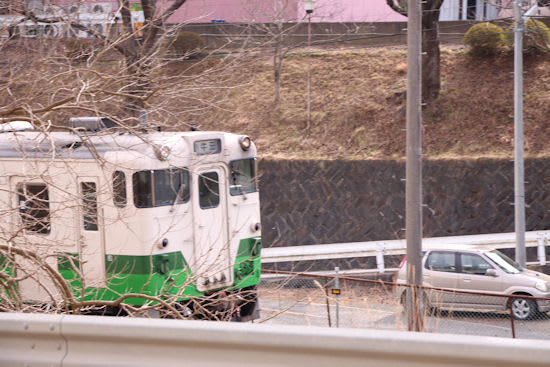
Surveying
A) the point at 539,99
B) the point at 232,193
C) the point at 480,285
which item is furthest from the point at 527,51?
the point at 232,193

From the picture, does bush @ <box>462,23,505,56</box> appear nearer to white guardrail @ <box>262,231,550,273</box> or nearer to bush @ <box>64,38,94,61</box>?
white guardrail @ <box>262,231,550,273</box>

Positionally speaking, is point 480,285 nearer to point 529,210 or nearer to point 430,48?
point 529,210

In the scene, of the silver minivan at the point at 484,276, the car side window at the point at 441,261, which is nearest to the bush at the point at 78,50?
the silver minivan at the point at 484,276

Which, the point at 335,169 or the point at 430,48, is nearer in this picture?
the point at 335,169

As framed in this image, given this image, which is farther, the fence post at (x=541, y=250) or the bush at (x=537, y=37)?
the bush at (x=537, y=37)

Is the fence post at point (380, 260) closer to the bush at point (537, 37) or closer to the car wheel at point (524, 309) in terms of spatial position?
the car wheel at point (524, 309)

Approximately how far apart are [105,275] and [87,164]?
1585 millimetres

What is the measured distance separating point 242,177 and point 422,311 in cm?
358

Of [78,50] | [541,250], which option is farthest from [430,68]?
[78,50]

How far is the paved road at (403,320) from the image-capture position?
12.0 m

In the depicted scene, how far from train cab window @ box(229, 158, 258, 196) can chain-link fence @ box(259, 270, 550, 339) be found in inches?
57.8

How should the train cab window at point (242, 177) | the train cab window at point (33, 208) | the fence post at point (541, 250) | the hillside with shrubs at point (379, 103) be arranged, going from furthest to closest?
the hillside with shrubs at point (379, 103) < the fence post at point (541, 250) < the train cab window at point (242, 177) < the train cab window at point (33, 208)

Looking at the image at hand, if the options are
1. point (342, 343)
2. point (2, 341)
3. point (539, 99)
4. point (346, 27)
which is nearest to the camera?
point (342, 343)

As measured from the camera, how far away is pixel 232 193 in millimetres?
12148
